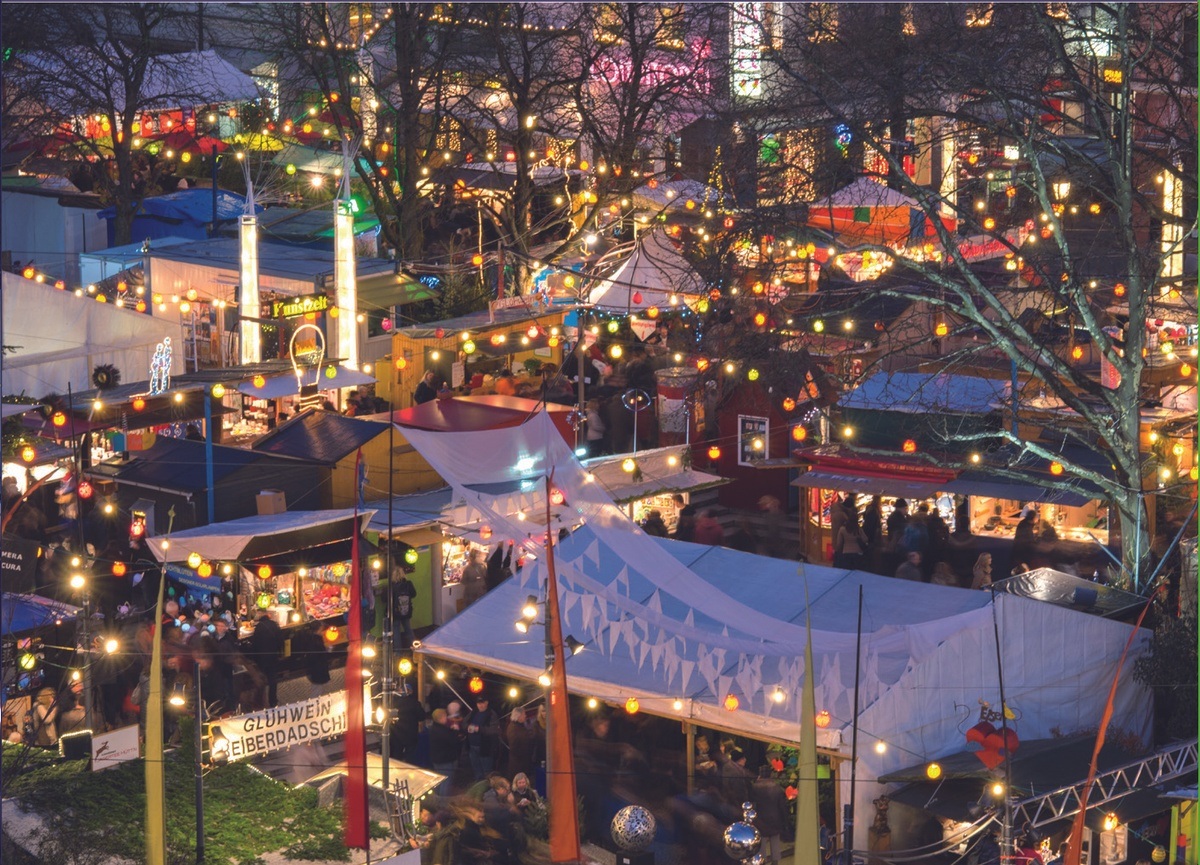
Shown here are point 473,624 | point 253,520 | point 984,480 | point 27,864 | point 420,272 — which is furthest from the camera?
point 420,272

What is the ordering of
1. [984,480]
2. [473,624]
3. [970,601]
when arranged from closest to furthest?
1. [970,601]
2. [473,624]
3. [984,480]

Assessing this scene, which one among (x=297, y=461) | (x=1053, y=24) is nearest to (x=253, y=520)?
(x=297, y=461)

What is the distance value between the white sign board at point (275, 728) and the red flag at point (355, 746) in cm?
21

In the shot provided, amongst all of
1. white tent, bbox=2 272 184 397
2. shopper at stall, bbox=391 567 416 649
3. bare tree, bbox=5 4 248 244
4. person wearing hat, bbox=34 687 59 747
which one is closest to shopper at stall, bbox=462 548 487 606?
shopper at stall, bbox=391 567 416 649

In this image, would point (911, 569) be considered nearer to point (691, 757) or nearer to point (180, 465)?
point (691, 757)

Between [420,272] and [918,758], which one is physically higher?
[420,272]

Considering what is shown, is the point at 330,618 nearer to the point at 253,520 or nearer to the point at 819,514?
the point at 253,520

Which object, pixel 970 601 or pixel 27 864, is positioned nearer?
pixel 27 864

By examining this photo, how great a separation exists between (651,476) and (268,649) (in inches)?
192

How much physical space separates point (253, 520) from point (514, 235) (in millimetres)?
10841

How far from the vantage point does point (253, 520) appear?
16.2m

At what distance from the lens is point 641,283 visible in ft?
72.8

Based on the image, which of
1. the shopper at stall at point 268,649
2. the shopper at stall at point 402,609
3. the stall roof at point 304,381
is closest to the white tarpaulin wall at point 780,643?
the shopper at stall at point 268,649

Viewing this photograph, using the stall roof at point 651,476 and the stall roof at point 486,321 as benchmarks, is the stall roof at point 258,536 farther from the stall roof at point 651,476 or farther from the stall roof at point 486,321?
the stall roof at point 486,321
